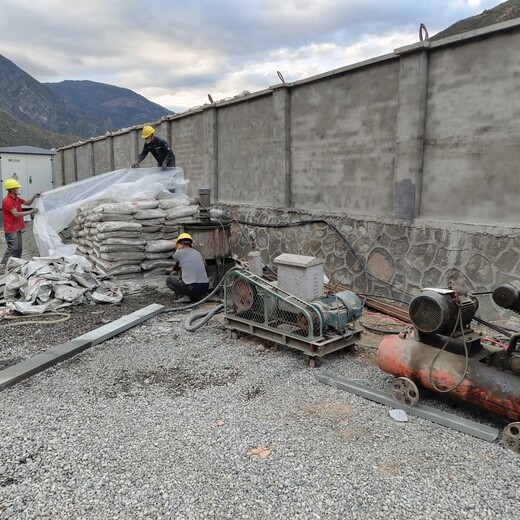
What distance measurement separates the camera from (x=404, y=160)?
6383 mm

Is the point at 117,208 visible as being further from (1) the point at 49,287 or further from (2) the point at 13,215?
(2) the point at 13,215

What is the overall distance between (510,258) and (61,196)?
8619 mm

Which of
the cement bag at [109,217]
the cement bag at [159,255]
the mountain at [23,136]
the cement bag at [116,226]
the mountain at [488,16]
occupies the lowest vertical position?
the cement bag at [159,255]

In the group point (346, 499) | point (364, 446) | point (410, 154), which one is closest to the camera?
point (346, 499)

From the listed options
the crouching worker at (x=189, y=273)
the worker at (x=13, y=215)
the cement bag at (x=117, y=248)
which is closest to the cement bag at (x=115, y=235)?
the cement bag at (x=117, y=248)

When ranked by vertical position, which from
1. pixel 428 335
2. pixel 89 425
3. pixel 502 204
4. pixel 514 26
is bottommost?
pixel 89 425

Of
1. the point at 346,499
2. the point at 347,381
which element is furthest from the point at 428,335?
the point at 346,499

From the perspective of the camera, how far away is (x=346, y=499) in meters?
2.81

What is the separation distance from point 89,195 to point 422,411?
833 centimetres

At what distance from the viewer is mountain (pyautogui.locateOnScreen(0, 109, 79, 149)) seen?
4578 centimetres

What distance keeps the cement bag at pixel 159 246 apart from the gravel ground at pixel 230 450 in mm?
4022

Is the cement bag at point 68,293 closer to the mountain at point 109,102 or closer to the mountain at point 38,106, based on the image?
the mountain at point 38,106

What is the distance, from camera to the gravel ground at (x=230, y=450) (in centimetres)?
278

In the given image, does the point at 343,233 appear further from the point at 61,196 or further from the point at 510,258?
the point at 61,196
